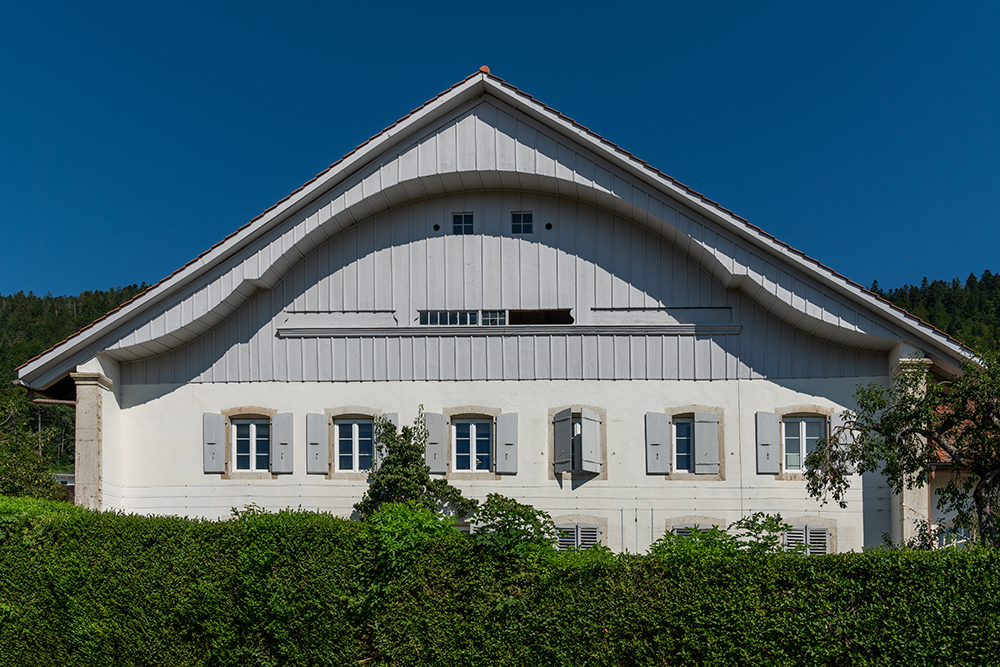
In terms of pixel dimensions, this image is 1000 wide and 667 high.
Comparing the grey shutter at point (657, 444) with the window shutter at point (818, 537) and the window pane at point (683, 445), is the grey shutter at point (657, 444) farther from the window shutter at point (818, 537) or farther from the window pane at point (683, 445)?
the window shutter at point (818, 537)

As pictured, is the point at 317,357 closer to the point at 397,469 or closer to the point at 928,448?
the point at 397,469

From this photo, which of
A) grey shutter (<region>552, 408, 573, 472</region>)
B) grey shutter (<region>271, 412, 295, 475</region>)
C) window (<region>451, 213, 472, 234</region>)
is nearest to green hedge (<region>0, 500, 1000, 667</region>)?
grey shutter (<region>271, 412, 295, 475</region>)

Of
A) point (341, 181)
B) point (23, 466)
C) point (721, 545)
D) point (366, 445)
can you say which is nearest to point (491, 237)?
point (341, 181)

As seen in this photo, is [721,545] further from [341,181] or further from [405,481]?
[341,181]

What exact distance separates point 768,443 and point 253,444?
9944mm

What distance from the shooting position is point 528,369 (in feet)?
48.6

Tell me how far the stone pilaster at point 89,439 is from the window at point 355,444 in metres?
4.43

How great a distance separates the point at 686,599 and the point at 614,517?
15.4 feet

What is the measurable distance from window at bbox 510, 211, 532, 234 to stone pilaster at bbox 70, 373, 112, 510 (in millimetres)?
8453

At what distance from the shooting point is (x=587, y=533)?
14.3 m

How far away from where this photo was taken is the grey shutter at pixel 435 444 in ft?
47.9

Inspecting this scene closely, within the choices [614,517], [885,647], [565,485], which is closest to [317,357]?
[565,485]

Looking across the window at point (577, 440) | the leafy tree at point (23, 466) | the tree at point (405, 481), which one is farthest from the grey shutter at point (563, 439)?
the leafy tree at point (23, 466)

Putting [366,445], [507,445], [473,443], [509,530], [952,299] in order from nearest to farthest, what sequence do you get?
[509,530], [507,445], [473,443], [366,445], [952,299]
